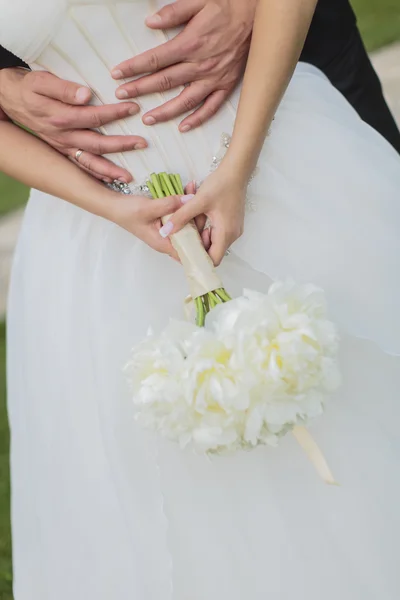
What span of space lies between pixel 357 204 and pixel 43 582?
0.94 meters

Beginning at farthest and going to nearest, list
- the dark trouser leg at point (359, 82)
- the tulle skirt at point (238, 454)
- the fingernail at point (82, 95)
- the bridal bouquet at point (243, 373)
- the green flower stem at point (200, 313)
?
the dark trouser leg at point (359, 82) → the fingernail at point (82, 95) → the tulle skirt at point (238, 454) → the green flower stem at point (200, 313) → the bridal bouquet at point (243, 373)

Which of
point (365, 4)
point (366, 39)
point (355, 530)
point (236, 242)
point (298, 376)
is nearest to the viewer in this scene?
point (298, 376)

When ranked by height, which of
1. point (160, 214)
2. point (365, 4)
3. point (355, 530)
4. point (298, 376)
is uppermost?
point (365, 4)

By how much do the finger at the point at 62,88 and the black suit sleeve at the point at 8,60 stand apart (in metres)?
0.05

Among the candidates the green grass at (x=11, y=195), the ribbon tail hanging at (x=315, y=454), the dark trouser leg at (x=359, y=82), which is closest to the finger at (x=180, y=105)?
the ribbon tail hanging at (x=315, y=454)

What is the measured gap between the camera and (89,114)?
134 cm

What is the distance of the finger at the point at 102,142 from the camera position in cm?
135

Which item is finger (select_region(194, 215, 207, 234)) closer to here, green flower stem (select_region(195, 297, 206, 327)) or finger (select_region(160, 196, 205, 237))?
finger (select_region(160, 196, 205, 237))

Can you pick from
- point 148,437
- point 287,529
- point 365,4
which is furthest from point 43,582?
point 365,4

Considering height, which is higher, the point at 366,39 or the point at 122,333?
the point at 366,39

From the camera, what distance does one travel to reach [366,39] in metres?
4.00

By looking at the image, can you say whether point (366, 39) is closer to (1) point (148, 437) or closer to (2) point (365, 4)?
(2) point (365, 4)

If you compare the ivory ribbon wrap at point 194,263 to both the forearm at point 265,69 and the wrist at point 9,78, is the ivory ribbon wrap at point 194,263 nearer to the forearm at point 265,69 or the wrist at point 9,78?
the forearm at point 265,69

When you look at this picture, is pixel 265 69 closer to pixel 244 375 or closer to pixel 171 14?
pixel 171 14
